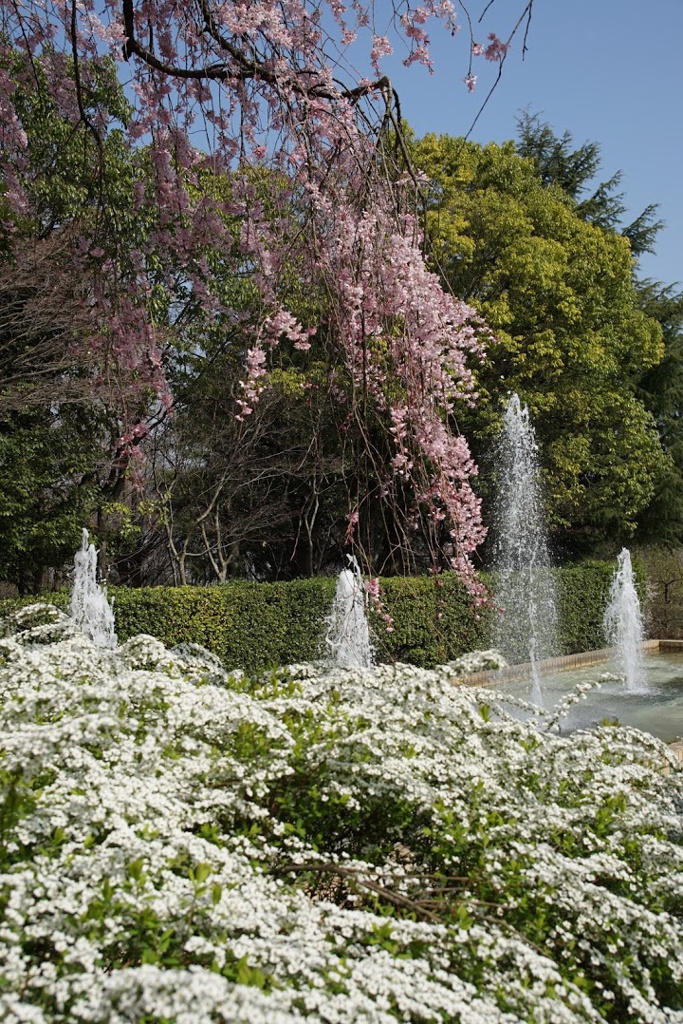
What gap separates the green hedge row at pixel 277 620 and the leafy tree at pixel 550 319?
4.09 metres

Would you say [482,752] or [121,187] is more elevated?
[121,187]

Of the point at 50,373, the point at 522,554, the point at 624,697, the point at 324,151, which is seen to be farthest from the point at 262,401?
the point at 324,151

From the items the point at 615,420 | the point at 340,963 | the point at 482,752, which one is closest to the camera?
the point at 340,963

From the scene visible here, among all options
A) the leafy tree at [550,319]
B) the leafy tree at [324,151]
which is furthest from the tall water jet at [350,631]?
the leafy tree at [324,151]

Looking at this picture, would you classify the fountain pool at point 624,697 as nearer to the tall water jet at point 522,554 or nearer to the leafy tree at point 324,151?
the tall water jet at point 522,554

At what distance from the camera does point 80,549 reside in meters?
11.1

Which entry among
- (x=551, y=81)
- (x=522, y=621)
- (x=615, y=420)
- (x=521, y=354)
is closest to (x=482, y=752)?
(x=551, y=81)

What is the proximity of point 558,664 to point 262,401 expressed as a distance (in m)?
5.99

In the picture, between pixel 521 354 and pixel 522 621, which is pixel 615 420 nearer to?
pixel 521 354

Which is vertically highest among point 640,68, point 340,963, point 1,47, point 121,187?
point 121,187

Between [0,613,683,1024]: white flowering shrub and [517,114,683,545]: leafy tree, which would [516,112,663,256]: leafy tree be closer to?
[517,114,683,545]: leafy tree

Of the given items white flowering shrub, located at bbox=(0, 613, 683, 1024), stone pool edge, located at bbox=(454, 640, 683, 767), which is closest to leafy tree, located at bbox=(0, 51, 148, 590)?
stone pool edge, located at bbox=(454, 640, 683, 767)

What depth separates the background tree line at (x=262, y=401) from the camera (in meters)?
9.70

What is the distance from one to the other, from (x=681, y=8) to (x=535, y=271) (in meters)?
11.8
